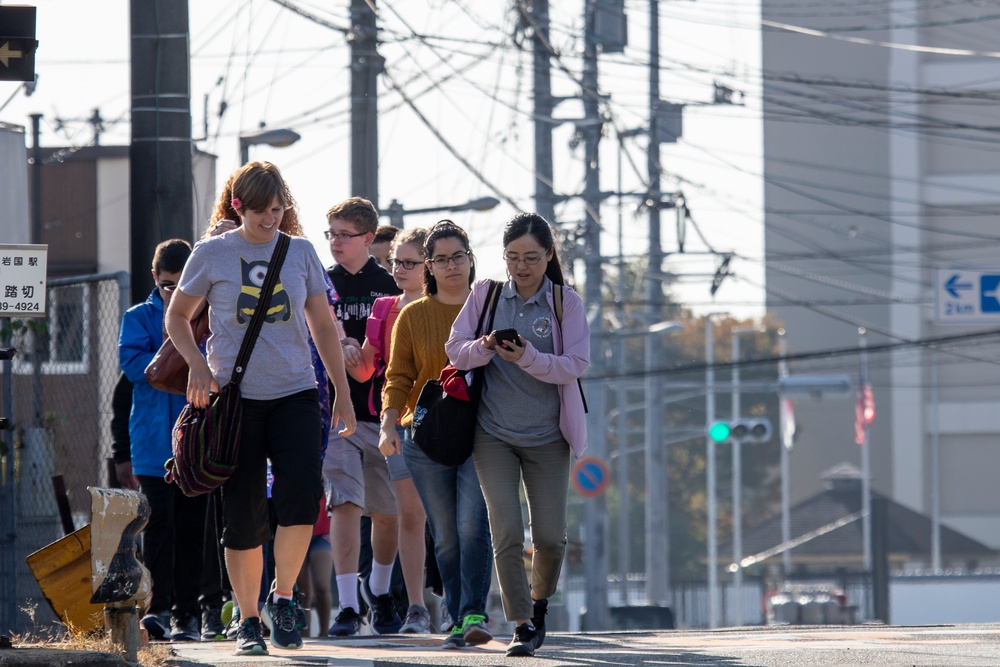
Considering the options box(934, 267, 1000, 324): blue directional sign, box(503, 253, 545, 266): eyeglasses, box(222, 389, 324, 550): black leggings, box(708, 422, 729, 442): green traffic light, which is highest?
box(934, 267, 1000, 324): blue directional sign

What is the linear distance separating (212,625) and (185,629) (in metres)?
0.13

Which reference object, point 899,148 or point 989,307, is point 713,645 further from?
point 899,148

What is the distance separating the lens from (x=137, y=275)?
29.7 feet

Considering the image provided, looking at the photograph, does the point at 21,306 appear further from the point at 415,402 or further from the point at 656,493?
the point at 656,493

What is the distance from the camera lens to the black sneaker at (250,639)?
6.43 metres

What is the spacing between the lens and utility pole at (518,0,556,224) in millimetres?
21953

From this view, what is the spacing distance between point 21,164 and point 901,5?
43327 mm

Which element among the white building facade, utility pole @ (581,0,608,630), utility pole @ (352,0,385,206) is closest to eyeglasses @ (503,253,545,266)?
utility pole @ (352,0,385,206)

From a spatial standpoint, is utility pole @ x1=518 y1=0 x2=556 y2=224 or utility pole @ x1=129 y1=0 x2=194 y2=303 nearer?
utility pole @ x1=129 y1=0 x2=194 y2=303

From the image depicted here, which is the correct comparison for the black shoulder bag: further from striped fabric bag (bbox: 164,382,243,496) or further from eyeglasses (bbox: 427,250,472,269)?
striped fabric bag (bbox: 164,382,243,496)

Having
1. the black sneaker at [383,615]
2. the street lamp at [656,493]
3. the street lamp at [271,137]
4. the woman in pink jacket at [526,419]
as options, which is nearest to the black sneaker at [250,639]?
the woman in pink jacket at [526,419]

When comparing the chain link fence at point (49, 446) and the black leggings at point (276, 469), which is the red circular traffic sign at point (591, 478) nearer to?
the chain link fence at point (49, 446)

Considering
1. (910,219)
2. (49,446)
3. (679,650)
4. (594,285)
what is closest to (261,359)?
(679,650)

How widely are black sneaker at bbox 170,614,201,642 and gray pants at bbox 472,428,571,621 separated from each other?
194cm
